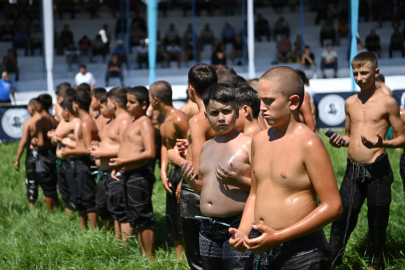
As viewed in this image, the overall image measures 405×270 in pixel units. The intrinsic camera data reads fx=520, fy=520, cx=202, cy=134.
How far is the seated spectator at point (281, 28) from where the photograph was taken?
25.1m

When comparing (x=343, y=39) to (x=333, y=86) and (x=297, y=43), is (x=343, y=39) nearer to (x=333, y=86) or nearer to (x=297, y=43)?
(x=297, y=43)

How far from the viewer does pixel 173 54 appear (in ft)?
78.9

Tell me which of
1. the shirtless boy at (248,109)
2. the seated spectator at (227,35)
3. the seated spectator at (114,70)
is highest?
the seated spectator at (227,35)

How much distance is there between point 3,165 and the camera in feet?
37.5

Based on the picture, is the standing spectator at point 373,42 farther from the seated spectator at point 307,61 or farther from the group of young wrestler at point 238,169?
the group of young wrestler at point 238,169

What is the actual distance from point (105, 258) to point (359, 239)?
8.85 feet

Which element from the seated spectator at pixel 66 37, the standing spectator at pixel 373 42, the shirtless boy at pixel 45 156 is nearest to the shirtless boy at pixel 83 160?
the shirtless boy at pixel 45 156

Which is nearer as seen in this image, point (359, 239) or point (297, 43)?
point (359, 239)

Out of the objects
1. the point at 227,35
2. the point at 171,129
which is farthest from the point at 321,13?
the point at 171,129

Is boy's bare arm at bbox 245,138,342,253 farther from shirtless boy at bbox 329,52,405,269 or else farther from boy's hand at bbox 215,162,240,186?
shirtless boy at bbox 329,52,405,269

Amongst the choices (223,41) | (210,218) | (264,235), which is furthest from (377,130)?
(223,41)

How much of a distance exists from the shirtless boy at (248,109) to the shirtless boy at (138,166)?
1.74 metres

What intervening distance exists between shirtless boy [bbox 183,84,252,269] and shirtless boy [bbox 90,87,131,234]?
8.19ft

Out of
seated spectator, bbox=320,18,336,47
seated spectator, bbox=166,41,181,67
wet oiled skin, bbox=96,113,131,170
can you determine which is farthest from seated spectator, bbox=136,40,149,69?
wet oiled skin, bbox=96,113,131,170
